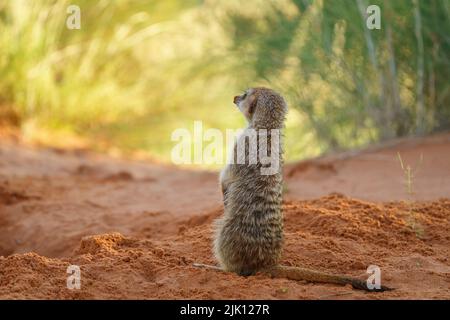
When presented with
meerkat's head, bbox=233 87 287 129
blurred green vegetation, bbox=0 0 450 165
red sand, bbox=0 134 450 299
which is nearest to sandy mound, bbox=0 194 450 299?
red sand, bbox=0 134 450 299

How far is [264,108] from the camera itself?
3.64m

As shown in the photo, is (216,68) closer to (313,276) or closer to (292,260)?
(292,260)

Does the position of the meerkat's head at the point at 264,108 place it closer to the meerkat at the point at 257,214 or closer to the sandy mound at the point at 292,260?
the meerkat at the point at 257,214

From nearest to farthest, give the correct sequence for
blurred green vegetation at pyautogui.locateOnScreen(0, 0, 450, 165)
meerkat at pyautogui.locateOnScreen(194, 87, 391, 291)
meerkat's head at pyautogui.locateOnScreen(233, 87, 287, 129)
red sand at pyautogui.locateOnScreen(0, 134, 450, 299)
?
red sand at pyautogui.locateOnScreen(0, 134, 450, 299), meerkat at pyautogui.locateOnScreen(194, 87, 391, 291), meerkat's head at pyautogui.locateOnScreen(233, 87, 287, 129), blurred green vegetation at pyautogui.locateOnScreen(0, 0, 450, 165)

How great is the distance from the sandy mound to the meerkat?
10 cm

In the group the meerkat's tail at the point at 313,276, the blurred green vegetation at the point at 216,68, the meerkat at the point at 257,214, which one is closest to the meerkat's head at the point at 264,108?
the meerkat at the point at 257,214

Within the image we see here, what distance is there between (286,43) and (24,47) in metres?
3.03

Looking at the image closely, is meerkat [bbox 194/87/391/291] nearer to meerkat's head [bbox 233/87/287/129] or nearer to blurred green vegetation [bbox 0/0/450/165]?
meerkat's head [bbox 233/87/287/129]

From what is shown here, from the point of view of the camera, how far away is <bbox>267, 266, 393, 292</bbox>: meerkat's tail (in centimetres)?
324

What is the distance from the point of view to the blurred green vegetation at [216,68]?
6.63m
